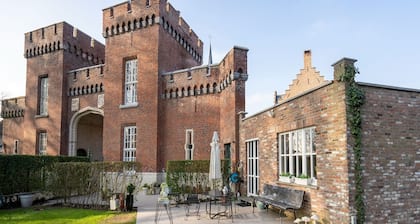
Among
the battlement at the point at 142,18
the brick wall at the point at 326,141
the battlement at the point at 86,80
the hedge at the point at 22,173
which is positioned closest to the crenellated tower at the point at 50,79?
the battlement at the point at 86,80

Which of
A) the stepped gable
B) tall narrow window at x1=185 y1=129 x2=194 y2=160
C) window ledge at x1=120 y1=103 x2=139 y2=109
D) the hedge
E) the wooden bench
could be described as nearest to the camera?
the wooden bench

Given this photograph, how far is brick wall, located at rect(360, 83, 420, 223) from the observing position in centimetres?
643

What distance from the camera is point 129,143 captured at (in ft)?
61.3

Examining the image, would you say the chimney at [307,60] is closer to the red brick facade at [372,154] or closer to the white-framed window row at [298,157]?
the white-framed window row at [298,157]

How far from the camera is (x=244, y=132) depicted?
12539 mm

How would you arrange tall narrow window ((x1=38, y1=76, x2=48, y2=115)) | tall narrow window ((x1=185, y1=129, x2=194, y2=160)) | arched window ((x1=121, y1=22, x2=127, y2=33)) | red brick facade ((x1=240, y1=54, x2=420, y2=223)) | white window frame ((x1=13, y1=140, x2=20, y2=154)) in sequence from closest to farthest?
1. red brick facade ((x1=240, y1=54, x2=420, y2=223))
2. tall narrow window ((x1=185, y1=129, x2=194, y2=160))
3. arched window ((x1=121, y1=22, x2=127, y2=33))
4. tall narrow window ((x1=38, y1=76, x2=48, y2=115))
5. white window frame ((x1=13, y1=140, x2=20, y2=154))

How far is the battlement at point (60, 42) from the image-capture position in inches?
856

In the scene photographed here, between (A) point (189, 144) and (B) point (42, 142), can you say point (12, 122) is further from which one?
(A) point (189, 144)

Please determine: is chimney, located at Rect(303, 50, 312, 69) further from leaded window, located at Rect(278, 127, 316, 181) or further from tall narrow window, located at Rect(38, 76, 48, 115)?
tall narrow window, located at Rect(38, 76, 48, 115)

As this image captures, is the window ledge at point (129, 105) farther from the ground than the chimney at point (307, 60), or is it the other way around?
the chimney at point (307, 60)

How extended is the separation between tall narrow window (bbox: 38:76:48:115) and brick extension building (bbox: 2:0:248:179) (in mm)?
66

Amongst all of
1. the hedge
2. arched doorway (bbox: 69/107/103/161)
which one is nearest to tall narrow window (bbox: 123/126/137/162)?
arched doorway (bbox: 69/107/103/161)

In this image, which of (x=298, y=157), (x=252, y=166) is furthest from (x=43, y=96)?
(x=298, y=157)

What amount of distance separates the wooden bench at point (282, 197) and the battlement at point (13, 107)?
22358 millimetres
